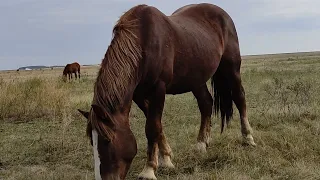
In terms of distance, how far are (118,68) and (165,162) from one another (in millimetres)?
1559

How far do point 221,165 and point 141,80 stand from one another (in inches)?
54.5

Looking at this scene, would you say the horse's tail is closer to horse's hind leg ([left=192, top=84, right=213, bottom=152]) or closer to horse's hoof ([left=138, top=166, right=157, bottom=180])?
horse's hind leg ([left=192, top=84, right=213, bottom=152])

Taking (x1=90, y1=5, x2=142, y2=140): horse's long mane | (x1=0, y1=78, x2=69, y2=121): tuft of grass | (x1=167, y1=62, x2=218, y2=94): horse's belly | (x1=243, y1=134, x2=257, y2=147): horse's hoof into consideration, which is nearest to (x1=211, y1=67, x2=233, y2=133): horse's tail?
(x1=243, y1=134, x2=257, y2=147): horse's hoof

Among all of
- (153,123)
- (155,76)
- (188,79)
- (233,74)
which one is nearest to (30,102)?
(233,74)

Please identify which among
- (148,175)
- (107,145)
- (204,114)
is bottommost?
(148,175)

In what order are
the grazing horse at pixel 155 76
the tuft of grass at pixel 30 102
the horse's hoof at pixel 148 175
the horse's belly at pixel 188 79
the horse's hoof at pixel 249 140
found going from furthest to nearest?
1. the tuft of grass at pixel 30 102
2. the horse's hoof at pixel 249 140
3. the horse's belly at pixel 188 79
4. the horse's hoof at pixel 148 175
5. the grazing horse at pixel 155 76

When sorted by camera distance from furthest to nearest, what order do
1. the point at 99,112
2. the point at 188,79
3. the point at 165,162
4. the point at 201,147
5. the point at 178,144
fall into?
the point at 178,144 → the point at 201,147 → the point at 188,79 → the point at 165,162 → the point at 99,112

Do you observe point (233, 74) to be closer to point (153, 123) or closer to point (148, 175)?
point (153, 123)

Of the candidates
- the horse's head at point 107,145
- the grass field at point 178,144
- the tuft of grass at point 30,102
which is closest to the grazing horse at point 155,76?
the horse's head at point 107,145

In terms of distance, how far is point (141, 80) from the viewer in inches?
150

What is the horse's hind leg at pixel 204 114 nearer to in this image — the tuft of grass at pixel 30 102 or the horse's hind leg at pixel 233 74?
the horse's hind leg at pixel 233 74

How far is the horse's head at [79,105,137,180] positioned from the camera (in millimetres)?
2959

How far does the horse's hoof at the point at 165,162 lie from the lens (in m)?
4.41

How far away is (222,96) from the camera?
6.12 m
